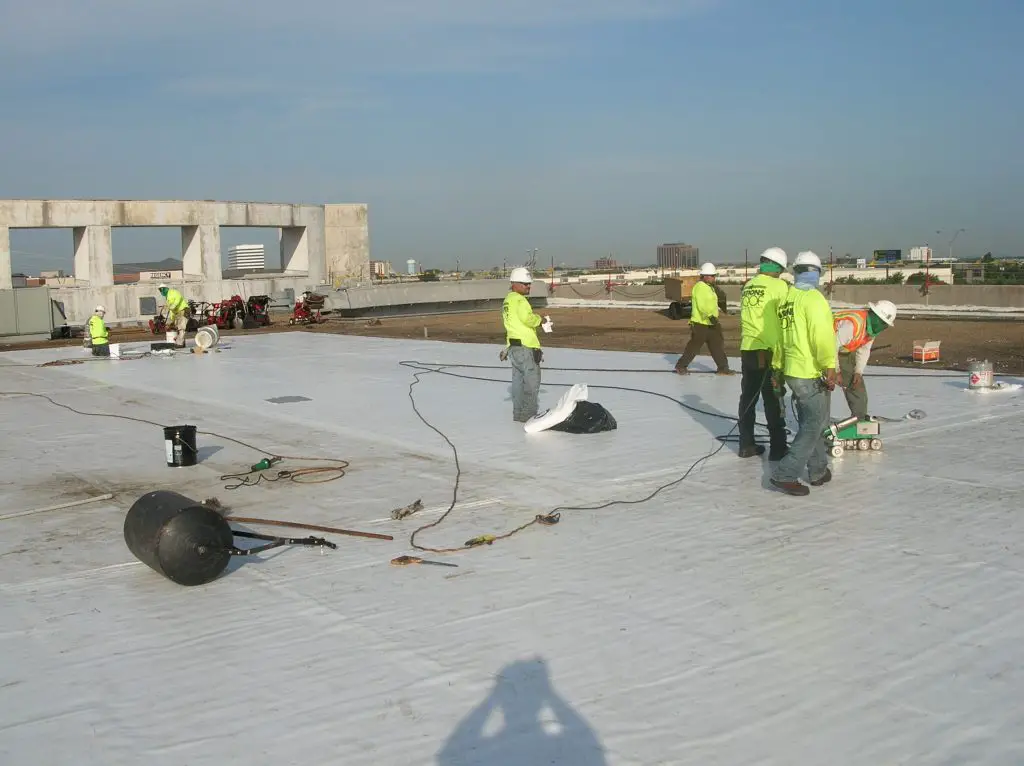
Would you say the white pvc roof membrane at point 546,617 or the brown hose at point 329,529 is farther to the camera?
the brown hose at point 329,529

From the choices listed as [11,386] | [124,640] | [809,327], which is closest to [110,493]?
[124,640]

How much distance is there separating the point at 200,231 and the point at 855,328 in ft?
121

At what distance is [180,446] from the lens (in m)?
9.29

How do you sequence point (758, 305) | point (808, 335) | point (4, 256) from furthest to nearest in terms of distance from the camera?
point (4, 256) < point (758, 305) < point (808, 335)

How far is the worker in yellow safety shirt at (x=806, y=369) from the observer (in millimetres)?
7379

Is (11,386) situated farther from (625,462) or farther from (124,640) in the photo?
(124,640)

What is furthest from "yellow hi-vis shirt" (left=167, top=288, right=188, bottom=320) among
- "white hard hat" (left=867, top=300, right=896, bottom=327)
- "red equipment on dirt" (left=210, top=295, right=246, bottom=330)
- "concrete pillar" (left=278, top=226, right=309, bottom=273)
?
"concrete pillar" (left=278, top=226, right=309, bottom=273)

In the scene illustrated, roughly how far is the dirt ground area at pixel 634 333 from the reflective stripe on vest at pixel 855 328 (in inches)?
273

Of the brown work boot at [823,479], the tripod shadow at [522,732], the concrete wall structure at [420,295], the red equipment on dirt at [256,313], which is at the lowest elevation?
the tripod shadow at [522,732]

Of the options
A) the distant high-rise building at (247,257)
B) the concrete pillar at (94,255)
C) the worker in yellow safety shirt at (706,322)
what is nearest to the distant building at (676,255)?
the distant high-rise building at (247,257)

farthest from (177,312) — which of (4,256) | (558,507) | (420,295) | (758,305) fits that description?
(4,256)

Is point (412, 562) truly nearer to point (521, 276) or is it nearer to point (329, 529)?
point (329, 529)

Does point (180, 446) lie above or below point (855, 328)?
below

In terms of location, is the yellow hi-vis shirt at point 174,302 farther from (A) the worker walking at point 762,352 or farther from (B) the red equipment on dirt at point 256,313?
(A) the worker walking at point 762,352
